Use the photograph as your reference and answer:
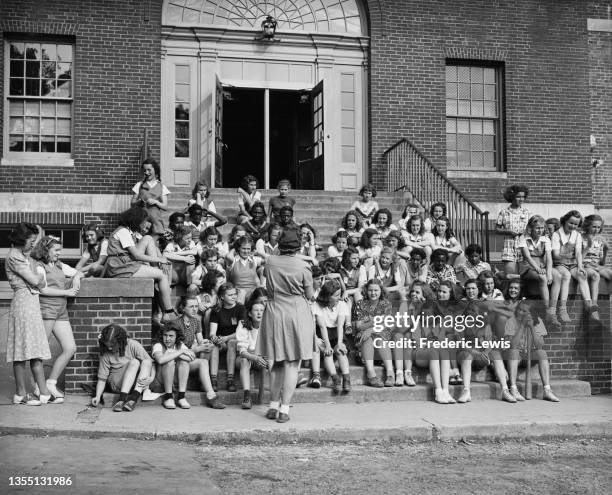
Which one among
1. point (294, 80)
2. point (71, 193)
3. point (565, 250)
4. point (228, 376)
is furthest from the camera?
point (294, 80)

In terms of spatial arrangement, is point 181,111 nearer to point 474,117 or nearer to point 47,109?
point 47,109

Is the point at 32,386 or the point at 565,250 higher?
the point at 565,250

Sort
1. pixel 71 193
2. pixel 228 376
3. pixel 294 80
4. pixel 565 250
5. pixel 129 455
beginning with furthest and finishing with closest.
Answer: pixel 294 80 < pixel 71 193 < pixel 565 250 < pixel 228 376 < pixel 129 455

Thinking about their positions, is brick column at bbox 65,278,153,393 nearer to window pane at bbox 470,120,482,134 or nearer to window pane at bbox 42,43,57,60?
window pane at bbox 42,43,57,60

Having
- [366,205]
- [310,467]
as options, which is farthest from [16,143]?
[310,467]

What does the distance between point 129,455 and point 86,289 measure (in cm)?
275

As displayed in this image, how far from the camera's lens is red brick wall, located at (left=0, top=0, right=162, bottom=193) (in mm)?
13961

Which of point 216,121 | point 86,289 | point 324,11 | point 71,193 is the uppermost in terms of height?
point 324,11

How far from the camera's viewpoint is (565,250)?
10578mm

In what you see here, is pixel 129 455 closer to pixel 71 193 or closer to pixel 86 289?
pixel 86 289

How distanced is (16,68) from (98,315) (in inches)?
289

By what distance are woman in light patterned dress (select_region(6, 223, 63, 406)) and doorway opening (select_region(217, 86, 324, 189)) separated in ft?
22.9

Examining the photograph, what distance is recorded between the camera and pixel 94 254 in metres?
10.5

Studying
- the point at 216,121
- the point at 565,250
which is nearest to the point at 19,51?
the point at 216,121
